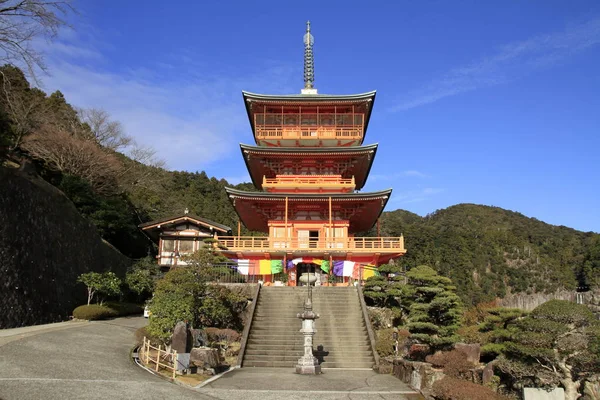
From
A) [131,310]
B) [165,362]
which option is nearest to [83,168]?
[131,310]

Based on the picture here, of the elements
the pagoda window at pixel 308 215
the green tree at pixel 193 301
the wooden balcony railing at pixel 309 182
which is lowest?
the green tree at pixel 193 301

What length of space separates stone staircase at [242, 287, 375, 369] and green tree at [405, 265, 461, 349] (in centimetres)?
283

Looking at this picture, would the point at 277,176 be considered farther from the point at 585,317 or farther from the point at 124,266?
the point at 585,317

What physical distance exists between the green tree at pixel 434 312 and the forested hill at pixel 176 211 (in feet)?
56.9

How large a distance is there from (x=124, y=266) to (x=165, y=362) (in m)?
19.7

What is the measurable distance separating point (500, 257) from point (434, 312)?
82.0m

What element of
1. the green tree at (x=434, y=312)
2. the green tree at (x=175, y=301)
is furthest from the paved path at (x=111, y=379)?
the green tree at (x=434, y=312)

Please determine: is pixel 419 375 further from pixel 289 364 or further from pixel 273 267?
pixel 273 267

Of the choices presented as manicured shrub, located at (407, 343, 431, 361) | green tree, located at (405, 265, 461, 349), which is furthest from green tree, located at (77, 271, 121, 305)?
green tree, located at (405, 265, 461, 349)

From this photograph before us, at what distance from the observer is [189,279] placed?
722 inches

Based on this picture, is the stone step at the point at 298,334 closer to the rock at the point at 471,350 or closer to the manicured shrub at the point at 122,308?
the rock at the point at 471,350

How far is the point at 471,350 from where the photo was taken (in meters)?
16.0

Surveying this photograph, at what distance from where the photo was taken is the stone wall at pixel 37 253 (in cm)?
1889

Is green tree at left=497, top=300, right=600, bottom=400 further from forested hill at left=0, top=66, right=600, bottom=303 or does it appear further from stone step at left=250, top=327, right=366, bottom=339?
forested hill at left=0, top=66, right=600, bottom=303
